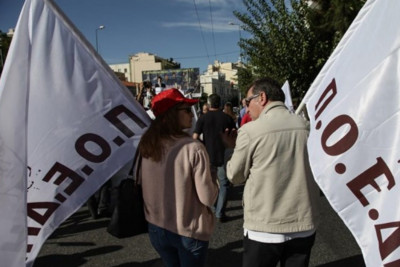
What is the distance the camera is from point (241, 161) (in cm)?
222

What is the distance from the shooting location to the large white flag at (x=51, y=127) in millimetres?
1812

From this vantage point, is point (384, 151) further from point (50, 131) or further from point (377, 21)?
point (50, 131)

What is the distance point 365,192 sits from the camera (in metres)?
1.82

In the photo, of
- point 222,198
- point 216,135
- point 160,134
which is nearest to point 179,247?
point 160,134

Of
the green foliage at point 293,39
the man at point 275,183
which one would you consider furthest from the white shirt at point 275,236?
the green foliage at point 293,39

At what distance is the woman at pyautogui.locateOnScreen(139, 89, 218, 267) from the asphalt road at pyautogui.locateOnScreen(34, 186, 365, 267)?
5.87 feet

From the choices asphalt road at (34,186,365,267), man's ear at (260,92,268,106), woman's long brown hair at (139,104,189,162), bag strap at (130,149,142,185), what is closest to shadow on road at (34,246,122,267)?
asphalt road at (34,186,365,267)

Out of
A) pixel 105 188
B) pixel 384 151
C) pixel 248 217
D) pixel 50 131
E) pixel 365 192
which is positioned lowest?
pixel 105 188

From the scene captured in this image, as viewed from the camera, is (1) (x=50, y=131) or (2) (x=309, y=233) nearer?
(1) (x=50, y=131)

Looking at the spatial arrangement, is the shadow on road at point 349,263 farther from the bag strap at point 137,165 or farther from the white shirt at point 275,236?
the bag strap at point 137,165

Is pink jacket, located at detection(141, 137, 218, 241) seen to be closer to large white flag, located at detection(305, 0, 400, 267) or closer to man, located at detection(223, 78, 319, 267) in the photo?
man, located at detection(223, 78, 319, 267)

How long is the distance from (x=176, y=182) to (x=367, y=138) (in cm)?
106

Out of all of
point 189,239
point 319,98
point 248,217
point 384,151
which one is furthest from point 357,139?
point 189,239

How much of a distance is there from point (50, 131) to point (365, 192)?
5.46 ft
